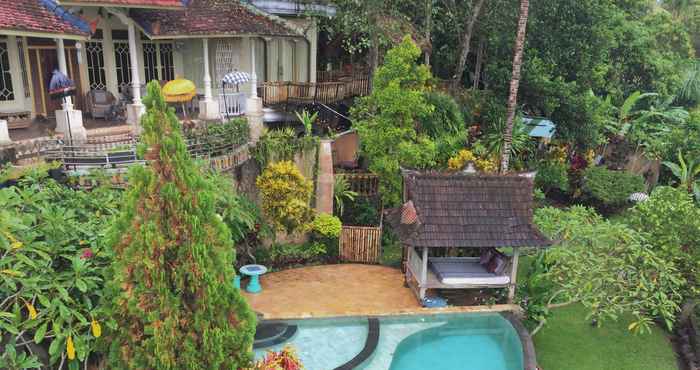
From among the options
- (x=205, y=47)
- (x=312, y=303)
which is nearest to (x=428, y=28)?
(x=205, y=47)

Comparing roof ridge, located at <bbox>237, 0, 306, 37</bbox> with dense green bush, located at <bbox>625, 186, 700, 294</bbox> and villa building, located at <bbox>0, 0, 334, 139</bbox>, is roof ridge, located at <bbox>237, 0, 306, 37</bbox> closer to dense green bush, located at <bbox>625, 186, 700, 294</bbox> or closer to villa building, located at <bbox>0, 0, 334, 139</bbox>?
villa building, located at <bbox>0, 0, 334, 139</bbox>

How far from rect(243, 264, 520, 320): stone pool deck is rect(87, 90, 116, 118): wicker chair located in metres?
7.74

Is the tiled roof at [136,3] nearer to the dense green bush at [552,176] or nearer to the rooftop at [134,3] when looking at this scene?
the rooftop at [134,3]

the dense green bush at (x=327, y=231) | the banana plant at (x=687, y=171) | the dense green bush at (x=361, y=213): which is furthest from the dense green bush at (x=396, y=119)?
the banana plant at (x=687, y=171)

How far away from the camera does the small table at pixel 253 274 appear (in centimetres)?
1432

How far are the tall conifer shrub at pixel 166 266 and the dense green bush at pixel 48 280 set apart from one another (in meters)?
0.43

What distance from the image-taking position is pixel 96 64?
1830 centimetres

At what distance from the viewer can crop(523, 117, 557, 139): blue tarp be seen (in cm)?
2289

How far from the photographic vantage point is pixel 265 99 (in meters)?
20.1

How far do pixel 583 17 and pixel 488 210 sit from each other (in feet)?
42.6

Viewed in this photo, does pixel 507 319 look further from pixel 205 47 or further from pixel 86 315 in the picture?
pixel 205 47

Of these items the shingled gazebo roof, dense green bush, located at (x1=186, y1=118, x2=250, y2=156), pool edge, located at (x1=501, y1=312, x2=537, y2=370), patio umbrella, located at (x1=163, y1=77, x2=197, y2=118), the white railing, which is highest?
patio umbrella, located at (x1=163, y1=77, x2=197, y2=118)

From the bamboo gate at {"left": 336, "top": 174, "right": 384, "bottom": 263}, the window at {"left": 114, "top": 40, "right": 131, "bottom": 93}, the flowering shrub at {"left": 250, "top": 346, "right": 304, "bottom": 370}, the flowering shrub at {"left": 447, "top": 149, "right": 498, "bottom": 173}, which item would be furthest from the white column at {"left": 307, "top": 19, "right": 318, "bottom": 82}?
the flowering shrub at {"left": 250, "top": 346, "right": 304, "bottom": 370}

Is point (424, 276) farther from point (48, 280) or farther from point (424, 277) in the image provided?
point (48, 280)
